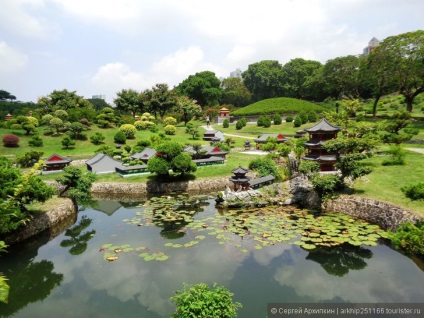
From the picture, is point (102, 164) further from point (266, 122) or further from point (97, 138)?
point (266, 122)

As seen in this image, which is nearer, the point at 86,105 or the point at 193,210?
the point at 193,210

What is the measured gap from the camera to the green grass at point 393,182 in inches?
810

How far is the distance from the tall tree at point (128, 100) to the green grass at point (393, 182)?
51028 millimetres

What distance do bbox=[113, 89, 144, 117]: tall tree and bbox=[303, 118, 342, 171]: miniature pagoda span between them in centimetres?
4755

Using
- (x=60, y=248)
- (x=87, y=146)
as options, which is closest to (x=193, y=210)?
(x=60, y=248)

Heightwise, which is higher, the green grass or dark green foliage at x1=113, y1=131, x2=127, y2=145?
dark green foliage at x1=113, y1=131, x2=127, y2=145

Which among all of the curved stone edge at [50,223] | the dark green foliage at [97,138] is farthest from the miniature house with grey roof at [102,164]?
the dark green foliage at [97,138]

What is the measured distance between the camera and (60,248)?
65.6 ft

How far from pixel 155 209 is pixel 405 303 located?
19.0m

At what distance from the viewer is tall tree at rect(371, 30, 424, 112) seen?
149 feet

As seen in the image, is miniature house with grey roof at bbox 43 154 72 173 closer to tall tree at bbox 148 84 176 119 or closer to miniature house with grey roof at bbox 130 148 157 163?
miniature house with grey roof at bbox 130 148 157 163

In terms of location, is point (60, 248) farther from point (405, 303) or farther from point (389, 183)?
point (389, 183)

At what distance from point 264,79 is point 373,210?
74275 millimetres

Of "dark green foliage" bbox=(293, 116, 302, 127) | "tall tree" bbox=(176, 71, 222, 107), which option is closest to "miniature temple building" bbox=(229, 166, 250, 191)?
"dark green foliage" bbox=(293, 116, 302, 127)
